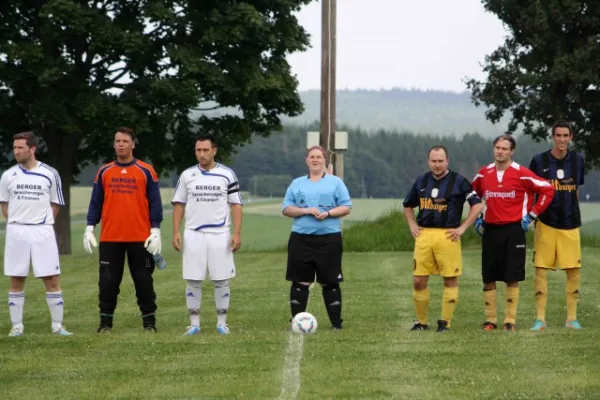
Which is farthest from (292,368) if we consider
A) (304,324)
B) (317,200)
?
(317,200)

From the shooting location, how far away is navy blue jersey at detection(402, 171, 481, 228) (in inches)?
513

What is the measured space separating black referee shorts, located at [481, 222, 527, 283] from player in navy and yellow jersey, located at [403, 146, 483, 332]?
1.27ft

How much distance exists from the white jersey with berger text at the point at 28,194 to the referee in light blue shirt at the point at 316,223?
2.50 metres

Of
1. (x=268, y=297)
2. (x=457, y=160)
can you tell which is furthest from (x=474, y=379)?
(x=457, y=160)

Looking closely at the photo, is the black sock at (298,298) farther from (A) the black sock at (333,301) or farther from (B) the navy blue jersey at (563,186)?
(B) the navy blue jersey at (563,186)

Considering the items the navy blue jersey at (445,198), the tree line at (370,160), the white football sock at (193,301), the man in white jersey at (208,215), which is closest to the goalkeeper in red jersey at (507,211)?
the navy blue jersey at (445,198)

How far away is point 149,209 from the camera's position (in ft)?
43.3

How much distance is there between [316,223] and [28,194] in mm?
3030

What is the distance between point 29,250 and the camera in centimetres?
1315

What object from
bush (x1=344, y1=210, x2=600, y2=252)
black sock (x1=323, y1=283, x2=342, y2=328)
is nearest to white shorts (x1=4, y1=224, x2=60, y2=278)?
black sock (x1=323, y1=283, x2=342, y2=328)

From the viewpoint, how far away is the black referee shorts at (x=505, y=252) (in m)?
13.2

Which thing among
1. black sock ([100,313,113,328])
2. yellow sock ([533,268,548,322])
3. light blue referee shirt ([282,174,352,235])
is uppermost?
light blue referee shirt ([282,174,352,235])

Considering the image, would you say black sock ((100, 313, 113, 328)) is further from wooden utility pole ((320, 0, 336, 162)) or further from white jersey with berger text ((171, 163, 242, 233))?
wooden utility pole ((320, 0, 336, 162))

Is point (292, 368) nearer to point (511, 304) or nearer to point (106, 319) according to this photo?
point (106, 319)
